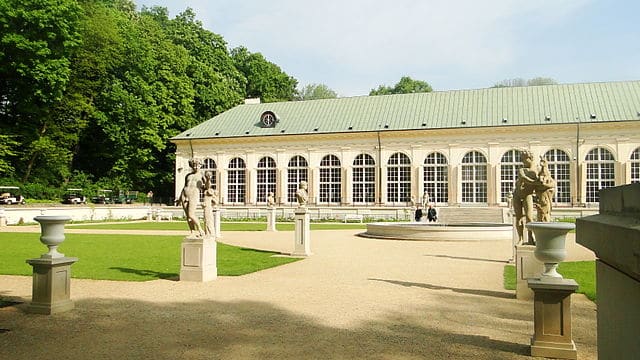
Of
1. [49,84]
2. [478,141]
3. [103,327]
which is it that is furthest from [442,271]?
[49,84]

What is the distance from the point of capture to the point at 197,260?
10984 millimetres

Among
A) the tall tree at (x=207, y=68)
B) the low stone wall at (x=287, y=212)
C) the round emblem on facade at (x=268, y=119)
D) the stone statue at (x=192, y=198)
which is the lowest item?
the low stone wall at (x=287, y=212)

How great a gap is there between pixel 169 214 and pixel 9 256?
2714 centimetres

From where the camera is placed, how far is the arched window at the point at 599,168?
125 ft

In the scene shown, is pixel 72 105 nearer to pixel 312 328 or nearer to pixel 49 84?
pixel 49 84

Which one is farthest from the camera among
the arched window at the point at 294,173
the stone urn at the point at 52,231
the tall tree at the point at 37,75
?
the arched window at the point at 294,173

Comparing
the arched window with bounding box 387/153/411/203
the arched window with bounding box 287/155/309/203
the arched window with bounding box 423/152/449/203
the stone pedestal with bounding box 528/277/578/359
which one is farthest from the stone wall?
the arched window with bounding box 287/155/309/203

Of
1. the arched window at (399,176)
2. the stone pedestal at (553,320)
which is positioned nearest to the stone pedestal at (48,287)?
the stone pedestal at (553,320)

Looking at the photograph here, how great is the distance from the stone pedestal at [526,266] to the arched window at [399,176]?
33.8 m

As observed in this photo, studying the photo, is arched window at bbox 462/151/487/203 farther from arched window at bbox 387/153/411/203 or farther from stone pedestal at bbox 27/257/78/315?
stone pedestal at bbox 27/257/78/315

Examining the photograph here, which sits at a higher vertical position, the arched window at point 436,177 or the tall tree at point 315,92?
the tall tree at point 315,92

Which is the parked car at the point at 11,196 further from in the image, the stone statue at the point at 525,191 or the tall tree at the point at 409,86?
the tall tree at the point at 409,86

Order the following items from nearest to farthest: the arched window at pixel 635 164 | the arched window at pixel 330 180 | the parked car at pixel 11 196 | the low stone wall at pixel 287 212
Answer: the low stone wall at pixel 287 212
the parked car at pixel 11 196
the arched window at pixel 635 164
the arched window at pixel 330 180

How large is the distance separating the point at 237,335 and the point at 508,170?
3729 centimetres
